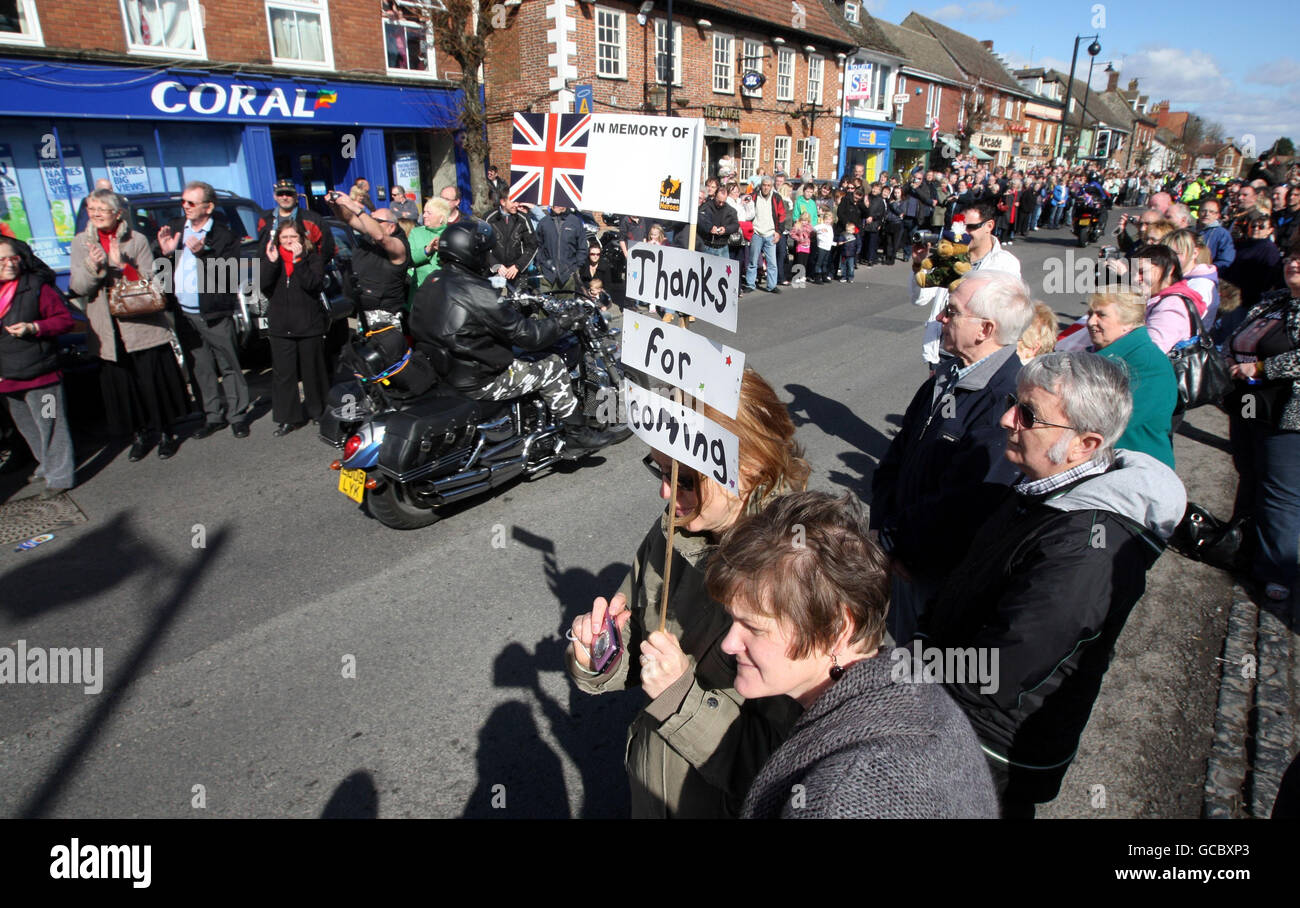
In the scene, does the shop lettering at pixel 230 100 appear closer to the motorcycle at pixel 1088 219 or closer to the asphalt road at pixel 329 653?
the asphalt road at pixel 329 653

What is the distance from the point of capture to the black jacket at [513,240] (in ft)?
30.4

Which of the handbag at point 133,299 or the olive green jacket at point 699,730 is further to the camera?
the handbag at point 133,299

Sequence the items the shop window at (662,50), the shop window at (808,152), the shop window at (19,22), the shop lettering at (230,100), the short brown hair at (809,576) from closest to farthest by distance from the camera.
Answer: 1. the short brown hair at (809,576)
2. the shop window at (19,22)
3. the shop lettering at (230,100)
4. the shop window at (662,50)
5. the shop window at (808,152)

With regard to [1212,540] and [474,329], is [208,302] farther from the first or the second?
[1212,540]

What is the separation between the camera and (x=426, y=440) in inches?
186

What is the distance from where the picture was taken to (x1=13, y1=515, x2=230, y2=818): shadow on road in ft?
9.83

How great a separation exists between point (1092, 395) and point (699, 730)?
4.86ft

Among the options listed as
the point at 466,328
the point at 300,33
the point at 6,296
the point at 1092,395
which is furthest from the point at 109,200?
the point at 300,33

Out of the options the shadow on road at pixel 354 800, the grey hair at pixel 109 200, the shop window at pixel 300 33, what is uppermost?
the shop window at pixel 300 33

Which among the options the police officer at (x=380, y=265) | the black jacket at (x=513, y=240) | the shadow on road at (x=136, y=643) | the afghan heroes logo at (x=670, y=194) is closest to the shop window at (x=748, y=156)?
the black jacket at (x=513, y=240)

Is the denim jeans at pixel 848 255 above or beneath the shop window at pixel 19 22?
beneath

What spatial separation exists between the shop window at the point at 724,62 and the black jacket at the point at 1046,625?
2517 cm

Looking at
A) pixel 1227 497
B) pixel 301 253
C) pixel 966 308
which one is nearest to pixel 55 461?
pixel 301 253
